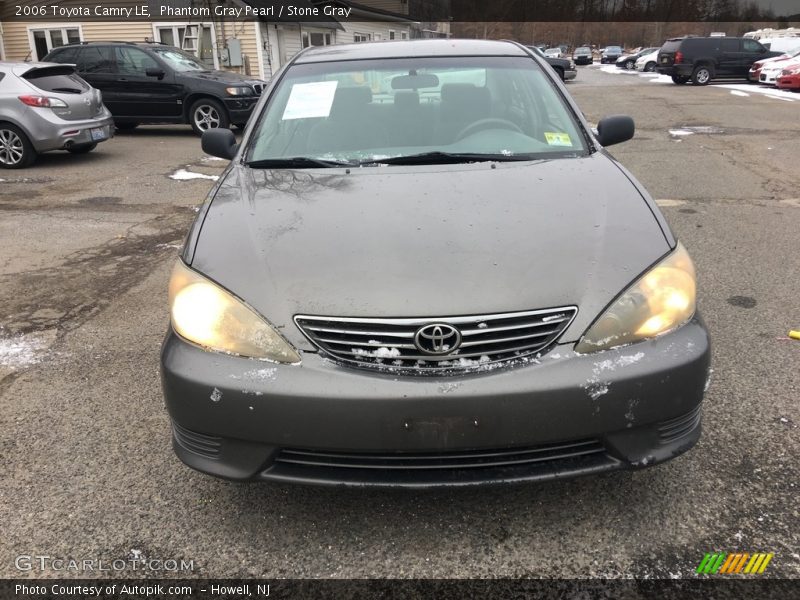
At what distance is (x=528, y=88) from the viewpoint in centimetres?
332

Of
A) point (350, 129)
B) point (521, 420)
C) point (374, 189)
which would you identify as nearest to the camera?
point (521, 420)

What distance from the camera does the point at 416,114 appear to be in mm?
3129

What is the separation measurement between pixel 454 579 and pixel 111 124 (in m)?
9.76

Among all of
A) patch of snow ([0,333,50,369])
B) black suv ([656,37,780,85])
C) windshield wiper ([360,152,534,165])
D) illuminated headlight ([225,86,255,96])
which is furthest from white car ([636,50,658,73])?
patch of snow ([0,333,50,369])

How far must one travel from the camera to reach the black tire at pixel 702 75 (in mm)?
23734

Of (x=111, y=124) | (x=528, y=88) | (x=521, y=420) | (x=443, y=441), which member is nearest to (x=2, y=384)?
(x=443, y=441)

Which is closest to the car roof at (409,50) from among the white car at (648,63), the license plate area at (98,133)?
the license plate area at (98,133)

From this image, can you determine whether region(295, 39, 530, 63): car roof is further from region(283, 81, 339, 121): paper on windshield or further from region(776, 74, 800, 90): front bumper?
region(776, 74, 800, 90): front bumper

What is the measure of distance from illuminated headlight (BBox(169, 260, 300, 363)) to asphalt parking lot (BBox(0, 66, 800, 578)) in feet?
1.64

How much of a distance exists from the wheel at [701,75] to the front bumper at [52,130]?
892 inches

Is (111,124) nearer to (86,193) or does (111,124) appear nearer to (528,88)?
(86,193)

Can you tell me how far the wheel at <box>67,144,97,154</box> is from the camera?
927cm

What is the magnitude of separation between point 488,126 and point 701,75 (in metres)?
24.9

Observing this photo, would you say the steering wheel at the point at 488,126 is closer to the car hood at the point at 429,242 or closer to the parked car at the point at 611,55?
the car hood at the point at 429,242
